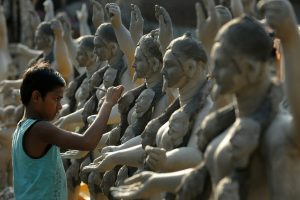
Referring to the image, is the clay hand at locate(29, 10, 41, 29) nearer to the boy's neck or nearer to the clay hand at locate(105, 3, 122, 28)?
the clay hand at locate(105, 3, 122, 28)

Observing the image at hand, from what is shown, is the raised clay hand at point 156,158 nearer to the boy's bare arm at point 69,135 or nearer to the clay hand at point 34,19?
the boy's bare arm at point 69,135

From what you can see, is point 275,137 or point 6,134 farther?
point 6,134

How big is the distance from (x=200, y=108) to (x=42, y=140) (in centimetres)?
90

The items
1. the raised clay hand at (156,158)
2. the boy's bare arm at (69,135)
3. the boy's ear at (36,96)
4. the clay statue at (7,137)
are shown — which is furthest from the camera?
the clay statue at (7,137)

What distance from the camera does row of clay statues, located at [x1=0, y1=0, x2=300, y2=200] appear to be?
5.34 m

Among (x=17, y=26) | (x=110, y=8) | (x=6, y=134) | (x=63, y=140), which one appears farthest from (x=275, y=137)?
(x=17, y=26)

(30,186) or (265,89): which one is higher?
(265,89)

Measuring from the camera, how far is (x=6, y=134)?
12492 millimetres

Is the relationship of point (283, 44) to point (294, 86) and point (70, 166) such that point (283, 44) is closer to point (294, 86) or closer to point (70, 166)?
point (294, 86)

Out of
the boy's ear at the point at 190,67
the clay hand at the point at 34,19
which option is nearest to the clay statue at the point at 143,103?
the boy's ear at the point at 190,67

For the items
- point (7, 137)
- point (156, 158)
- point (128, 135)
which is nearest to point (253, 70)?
point (156, 158)

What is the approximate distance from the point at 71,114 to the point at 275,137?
17.2 ft

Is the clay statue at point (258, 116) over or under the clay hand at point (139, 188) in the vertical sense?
over

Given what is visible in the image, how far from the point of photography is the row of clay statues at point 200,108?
5.34 meters
